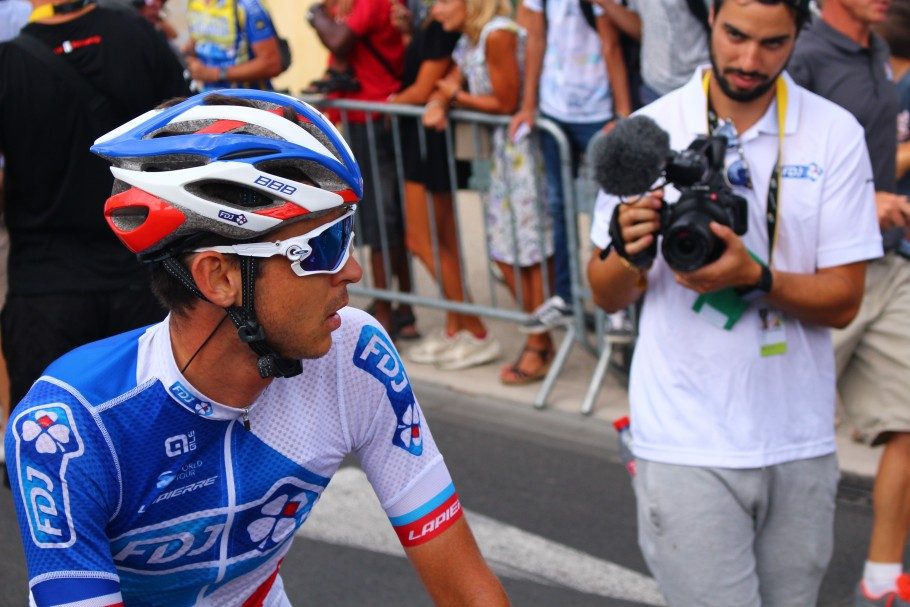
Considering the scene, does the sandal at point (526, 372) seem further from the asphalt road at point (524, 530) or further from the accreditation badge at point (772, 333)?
the accreditation badge at point (772, 333)

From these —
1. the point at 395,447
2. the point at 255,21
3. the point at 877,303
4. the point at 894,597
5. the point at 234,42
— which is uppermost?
the point at 395,447

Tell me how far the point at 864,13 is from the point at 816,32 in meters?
0.18

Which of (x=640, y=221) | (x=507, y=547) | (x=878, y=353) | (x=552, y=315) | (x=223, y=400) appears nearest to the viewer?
(x=223, y=400)

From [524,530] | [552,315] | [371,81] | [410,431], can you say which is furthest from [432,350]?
[410,431]

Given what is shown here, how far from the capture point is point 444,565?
2.53 m

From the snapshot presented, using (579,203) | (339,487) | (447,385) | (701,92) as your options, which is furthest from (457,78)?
(701,92)

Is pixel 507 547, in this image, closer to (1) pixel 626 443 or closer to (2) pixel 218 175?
(1) pixel 626 443

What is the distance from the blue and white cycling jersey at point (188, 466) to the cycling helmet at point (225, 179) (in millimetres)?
175

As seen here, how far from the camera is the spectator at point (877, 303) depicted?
180 inches

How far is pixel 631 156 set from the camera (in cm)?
326

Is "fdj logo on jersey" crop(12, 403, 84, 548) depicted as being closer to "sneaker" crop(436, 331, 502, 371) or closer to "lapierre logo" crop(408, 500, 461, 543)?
"lapierre logo" crop(408, 500, 461, 543)

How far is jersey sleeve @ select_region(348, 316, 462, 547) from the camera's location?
8.34 ft

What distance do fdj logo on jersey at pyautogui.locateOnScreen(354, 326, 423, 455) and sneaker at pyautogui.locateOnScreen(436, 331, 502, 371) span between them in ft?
17.2

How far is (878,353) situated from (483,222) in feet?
11.2
